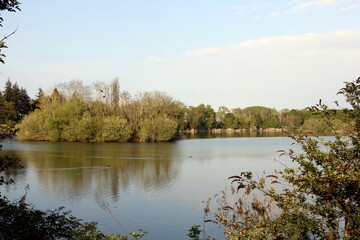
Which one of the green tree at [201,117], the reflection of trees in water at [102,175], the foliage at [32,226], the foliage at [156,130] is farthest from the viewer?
the green tree at [201,117]

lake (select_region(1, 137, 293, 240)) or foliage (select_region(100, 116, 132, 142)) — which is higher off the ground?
foliage (select_region(100, 116, 132, 142))

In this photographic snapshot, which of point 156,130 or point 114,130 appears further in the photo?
point 156,130

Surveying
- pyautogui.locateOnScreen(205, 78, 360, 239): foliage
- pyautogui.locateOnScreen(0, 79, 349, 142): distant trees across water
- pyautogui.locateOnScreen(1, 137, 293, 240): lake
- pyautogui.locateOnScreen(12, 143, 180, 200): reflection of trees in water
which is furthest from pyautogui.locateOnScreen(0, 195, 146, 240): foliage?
pyautogui.locateOnScreen(0, 79, 349, 142): distant trees across water

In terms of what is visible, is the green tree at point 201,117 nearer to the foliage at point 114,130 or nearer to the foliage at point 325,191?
the foliage at point 114,130

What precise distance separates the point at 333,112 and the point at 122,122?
4873 cm

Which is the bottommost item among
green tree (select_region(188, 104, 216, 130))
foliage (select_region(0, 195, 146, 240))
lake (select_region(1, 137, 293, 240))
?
lake (select_region(1, 137, 293, 240))

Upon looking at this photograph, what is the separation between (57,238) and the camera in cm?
724

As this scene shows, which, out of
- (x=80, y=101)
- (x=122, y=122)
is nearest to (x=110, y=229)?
(x=122, y=122)

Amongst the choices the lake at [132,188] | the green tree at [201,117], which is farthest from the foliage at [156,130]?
the green tree at [201,117]

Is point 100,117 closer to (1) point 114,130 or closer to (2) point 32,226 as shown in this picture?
(1) point 114,130

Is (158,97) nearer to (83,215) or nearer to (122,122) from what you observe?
(122,122)

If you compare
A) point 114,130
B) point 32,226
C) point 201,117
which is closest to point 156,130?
point 114,130

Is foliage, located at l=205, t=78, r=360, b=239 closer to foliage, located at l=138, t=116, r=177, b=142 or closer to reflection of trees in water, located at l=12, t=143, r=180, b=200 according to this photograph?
reflection of trees in water, located at l=12, t=143, r=180, b=200

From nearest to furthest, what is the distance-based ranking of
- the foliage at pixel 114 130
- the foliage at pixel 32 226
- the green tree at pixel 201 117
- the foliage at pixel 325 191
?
1. the foliage at pixel 325 191
2. the foliage at pixel 32 226
3. the foliage at pixel 114 130
4. the green tree at pixel 201 117
